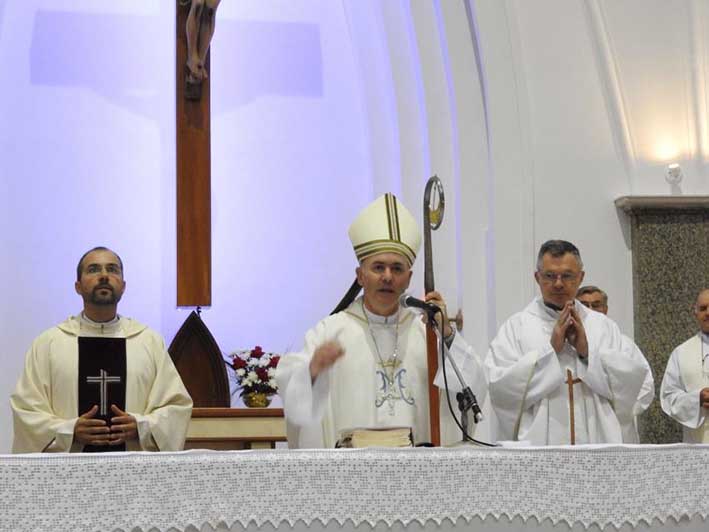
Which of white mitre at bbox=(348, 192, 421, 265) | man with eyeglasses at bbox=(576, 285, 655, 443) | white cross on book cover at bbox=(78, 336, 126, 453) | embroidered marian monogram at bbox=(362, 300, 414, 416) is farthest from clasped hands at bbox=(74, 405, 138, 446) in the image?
man with eyeglasses at bbox=(576, 285, 655, 443)

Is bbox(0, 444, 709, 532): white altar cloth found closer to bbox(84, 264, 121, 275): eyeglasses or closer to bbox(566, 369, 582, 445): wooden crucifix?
bbox(566, 369, 582, 445): wooden crucifix

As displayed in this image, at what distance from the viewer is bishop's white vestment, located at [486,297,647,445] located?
6.05 m

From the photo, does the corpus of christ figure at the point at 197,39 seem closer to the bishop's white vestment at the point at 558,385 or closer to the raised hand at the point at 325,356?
the bishop's white vestment at the point at 558,385

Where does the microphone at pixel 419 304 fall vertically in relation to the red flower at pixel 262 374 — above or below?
above

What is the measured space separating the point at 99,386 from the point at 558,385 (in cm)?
208

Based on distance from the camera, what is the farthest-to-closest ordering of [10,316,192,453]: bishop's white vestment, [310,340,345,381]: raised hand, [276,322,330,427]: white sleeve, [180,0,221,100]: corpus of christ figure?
[180,0,221,100]: corpus of christ figure → [10,316,192,453]: bishop's white vestment → [276,322,330,427]: white sleeve → [310,340,345,381]: raised hand

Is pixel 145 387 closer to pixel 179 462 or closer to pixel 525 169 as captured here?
pixel 179 462

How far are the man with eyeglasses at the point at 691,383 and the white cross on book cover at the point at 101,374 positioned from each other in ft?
10.8

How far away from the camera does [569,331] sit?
5930 mm

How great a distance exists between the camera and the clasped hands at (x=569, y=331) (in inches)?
230

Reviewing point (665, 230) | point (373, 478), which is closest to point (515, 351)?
point (373, 478)

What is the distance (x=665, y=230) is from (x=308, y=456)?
5.44 m

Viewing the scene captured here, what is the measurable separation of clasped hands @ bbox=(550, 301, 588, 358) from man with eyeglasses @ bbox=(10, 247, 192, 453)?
1734 mm

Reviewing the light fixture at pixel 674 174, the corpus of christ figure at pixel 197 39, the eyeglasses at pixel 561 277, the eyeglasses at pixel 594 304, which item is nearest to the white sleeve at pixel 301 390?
the eyeglasses at pixel 561 277
